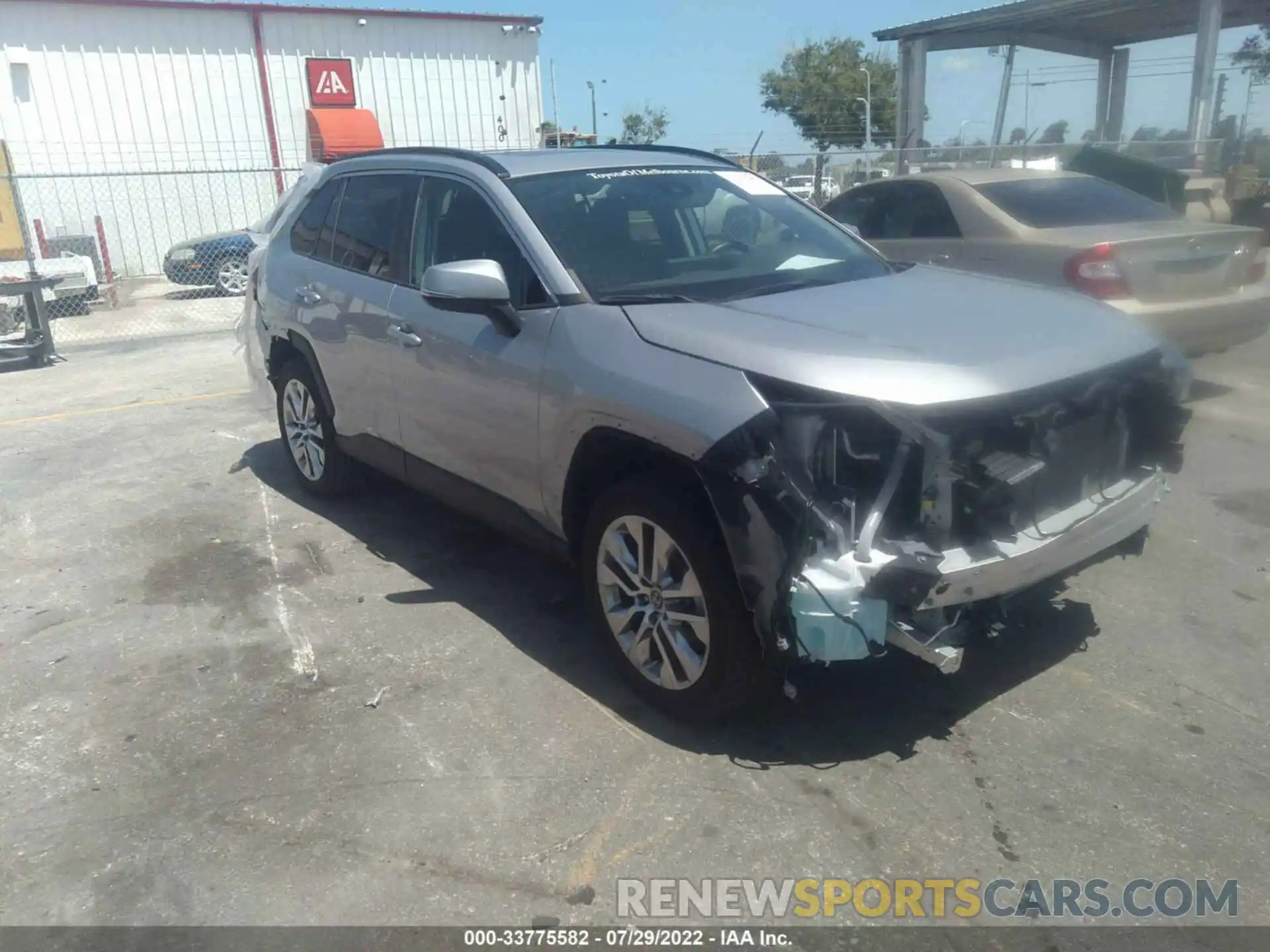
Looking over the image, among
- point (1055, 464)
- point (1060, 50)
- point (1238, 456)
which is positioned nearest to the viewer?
point (1055, 464)

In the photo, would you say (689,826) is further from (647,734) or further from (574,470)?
(574,470)

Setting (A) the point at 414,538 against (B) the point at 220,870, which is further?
(A) the point at 414,538

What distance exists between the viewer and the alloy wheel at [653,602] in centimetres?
335

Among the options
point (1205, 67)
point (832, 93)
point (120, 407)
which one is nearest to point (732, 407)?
point (120, 407)

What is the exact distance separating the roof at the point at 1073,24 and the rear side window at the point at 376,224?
17.5m

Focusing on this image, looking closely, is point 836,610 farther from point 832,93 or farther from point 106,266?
point 832,93

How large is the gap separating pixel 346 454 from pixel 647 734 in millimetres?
2849

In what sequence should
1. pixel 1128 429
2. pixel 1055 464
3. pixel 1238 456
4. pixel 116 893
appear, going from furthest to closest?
pixel 1238 456, pixel 1128 429, pixel 1055 464, pixel 116 893

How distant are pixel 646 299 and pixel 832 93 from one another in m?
57.4

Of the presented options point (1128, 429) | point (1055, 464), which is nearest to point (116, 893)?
point (1055, 464)

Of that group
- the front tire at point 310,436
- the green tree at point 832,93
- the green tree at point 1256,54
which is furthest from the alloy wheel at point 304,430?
the green tree at point 832,93

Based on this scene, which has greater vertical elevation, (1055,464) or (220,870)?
(1055,464)

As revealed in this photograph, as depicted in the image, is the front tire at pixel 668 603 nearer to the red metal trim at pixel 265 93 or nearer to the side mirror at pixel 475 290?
the side mirror at pixel 475 290

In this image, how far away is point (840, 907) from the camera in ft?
8.91
